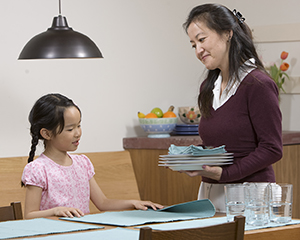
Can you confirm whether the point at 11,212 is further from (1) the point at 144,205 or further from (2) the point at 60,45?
(2) the point at 60,45

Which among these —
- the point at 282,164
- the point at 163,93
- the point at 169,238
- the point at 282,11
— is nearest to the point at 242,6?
the point at 282,11

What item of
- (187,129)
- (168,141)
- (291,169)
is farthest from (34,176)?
(291,169)

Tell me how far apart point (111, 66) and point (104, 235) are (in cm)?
190

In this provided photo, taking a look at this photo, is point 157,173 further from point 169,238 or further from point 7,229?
point 169,238

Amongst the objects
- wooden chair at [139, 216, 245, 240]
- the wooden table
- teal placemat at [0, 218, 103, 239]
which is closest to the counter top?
teal placemat at [0, 218, 103, 239]

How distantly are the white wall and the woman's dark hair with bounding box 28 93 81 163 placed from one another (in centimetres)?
61

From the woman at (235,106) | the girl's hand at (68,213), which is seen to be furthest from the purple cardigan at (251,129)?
the girl's hand at (68,213)

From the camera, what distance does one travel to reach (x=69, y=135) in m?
2.03

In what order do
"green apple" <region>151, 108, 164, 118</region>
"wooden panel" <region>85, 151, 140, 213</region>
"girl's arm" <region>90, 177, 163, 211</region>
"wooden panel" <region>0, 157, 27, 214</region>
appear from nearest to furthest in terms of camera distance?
"girl's arm" <region>90, 177, 163, 211</region>, "wooden panel" <region>0, 157, 27, 214</region>, "wooden panel" <region>85, 151, 140, 213</region>, "green apple" <region>151, 108, 164, 118</region>

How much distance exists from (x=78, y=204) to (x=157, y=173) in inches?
41.7

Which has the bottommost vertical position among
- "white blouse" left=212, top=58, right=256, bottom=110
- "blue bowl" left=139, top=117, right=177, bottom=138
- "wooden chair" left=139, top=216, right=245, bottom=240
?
"wooden chair" left=139, top=216, right=245, bottom=240

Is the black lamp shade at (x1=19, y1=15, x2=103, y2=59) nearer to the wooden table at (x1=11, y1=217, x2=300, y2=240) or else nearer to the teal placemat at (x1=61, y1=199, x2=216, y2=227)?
the teal placemat at (x1=61, y1=199, x2=216, y2=227)

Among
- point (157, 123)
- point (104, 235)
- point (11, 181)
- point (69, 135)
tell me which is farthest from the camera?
point (157, 123)

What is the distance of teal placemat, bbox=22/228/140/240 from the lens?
1.26 meters
